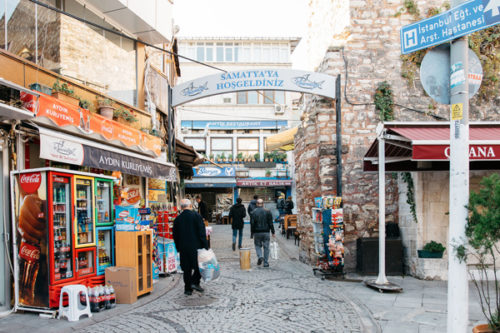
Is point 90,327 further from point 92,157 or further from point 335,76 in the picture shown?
point 335,76

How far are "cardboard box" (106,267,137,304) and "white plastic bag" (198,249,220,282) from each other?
4.35ft

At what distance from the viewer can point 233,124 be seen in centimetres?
3061

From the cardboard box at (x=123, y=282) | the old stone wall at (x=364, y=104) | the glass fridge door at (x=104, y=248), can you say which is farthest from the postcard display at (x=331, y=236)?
the glass fridge door at (x=104, y=248)

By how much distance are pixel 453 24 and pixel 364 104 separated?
5.81 m

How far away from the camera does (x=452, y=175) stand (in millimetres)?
3873

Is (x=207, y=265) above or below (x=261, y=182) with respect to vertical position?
below

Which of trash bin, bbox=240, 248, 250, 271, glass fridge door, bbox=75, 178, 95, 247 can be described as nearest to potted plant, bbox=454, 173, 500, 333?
glass fridge door, bbox=75, 178, 95, 247

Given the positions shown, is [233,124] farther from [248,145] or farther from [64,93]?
[64,93]

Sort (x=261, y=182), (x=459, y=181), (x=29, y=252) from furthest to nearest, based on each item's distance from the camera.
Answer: (x=261, y=182)
(x=29, y=252)
(x=459, y=181)

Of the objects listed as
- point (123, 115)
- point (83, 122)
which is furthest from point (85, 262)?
point (123, 115)

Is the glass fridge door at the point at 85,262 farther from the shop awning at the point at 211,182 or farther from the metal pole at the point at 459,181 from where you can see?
the shop awning at the point at 211,182

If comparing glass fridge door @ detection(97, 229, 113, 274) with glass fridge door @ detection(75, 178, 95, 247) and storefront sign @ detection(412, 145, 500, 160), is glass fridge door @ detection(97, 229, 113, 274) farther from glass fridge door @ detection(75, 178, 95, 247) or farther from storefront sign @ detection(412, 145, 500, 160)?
storefront sign @ detection(412, 145, 500, 160)

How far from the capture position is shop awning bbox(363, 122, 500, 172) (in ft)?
19.9

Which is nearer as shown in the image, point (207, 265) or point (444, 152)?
point (444, 152)
